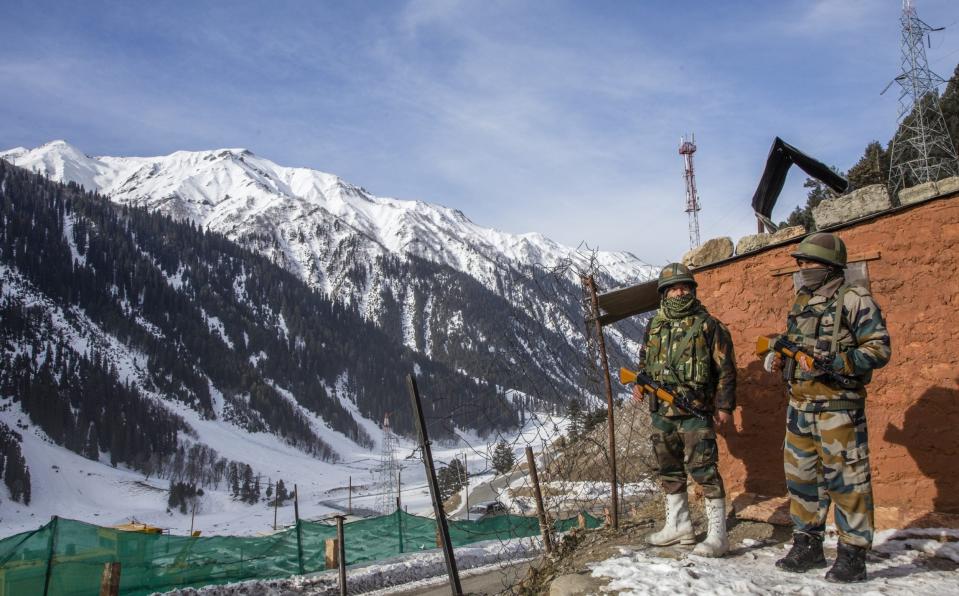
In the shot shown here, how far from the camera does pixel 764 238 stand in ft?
19.4

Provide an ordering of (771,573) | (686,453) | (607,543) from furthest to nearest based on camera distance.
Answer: (607,543)
(686,453)
(771,573)

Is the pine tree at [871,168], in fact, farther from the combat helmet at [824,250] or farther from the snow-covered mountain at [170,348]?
the snow-covered mountain at [170,348]

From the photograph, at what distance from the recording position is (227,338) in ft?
443

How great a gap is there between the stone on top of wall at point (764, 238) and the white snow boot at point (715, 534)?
8.04 feet

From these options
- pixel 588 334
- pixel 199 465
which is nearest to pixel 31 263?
pixel 199 465

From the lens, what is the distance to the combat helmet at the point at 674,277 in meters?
4.92

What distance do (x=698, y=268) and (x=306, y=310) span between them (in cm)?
15973

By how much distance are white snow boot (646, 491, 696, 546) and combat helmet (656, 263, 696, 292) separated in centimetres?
153

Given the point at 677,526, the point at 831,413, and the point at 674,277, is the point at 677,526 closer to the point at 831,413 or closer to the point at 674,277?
the point at 831,413

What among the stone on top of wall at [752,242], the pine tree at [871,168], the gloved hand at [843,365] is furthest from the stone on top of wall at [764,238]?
the pine tree at [871,168]

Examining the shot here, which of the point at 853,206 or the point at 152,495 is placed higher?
the point at 853,206

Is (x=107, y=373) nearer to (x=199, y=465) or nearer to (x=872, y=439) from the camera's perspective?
(x=199, y=465)

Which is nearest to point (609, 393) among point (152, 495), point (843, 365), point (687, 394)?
point (687, 394)

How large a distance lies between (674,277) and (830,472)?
1.69m
